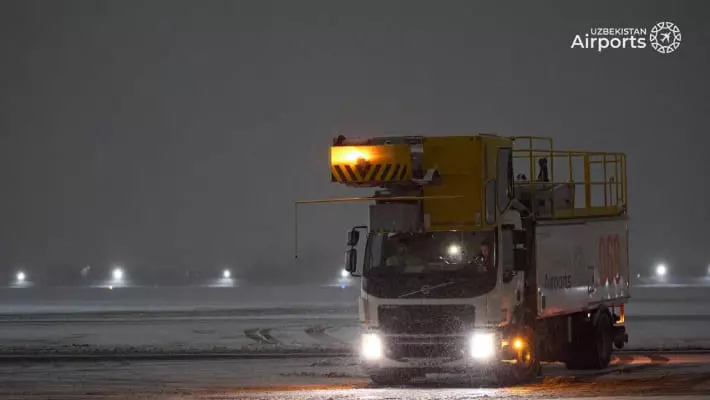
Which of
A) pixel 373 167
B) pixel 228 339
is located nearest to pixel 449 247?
pixel 373 167

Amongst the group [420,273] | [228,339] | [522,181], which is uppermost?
[522,181]

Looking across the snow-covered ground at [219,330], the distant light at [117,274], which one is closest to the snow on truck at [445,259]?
the snow-covered ground at [219,330]

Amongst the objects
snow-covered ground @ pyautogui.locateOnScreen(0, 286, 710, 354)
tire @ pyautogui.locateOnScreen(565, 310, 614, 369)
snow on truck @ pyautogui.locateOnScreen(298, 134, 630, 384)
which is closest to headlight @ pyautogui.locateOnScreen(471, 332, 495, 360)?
snow on truck @ pyautogui.locateOnScreen(298, 134, 630, 384)

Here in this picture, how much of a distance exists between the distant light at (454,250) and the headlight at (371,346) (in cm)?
178

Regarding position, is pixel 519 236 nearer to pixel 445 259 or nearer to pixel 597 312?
pixel 445 259

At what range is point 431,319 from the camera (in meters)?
18.8

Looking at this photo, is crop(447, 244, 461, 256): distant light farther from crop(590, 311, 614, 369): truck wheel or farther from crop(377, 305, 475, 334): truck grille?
crop(590, 311, 614, 369): truck wheel

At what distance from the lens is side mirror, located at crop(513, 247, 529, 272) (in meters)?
19.5

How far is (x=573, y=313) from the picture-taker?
74.3 ft

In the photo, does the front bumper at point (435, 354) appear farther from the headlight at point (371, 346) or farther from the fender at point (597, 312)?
the fender at point (597, 312)

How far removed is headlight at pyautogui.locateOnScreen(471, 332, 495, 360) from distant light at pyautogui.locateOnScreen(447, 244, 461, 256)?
139cm

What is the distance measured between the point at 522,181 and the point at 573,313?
2.88 metres

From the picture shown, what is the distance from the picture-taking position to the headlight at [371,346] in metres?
19.2

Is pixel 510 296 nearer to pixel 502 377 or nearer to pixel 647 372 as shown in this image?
pixel 502 377
